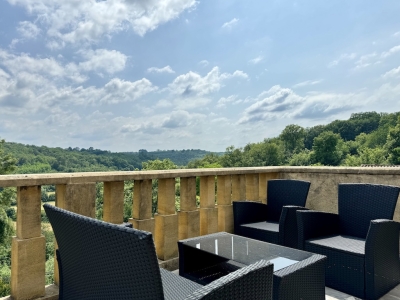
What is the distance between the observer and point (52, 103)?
47.9m

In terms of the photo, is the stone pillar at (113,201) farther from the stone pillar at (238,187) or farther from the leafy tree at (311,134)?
the leafy tree at (311,134)

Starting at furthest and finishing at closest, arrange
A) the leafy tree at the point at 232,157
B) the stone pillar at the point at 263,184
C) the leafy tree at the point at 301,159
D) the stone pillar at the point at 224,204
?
1. the leafy tree at the point at 301,159
2. the leafy tree at the point at 232,157
3. the stone pillar at the point at 263,184
4. the stone pillar at the point at 224,204

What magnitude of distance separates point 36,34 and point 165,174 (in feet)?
164

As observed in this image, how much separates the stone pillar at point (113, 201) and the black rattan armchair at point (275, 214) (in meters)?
1.31

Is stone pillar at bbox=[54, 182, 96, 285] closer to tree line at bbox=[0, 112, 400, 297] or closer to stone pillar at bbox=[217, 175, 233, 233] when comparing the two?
stone pillar at bbox=[217, 175, 233, 233]

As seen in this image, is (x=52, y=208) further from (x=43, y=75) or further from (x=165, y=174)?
(x=43, y=75)

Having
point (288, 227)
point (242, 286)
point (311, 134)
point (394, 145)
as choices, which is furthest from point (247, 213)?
point (311, 134)

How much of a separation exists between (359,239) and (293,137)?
63941 millimetres

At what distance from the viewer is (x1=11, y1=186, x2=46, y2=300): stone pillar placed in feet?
6.41

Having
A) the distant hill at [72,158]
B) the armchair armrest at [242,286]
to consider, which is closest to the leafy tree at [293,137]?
the distant hill at [72,158]

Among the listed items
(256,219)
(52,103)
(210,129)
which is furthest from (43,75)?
(256,219)

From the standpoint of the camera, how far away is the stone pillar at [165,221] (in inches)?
110

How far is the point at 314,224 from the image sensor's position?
2.78 meters

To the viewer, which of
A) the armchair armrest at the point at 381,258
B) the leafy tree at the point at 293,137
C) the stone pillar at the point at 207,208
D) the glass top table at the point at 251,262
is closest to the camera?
the glass top table at the point at 251,262
